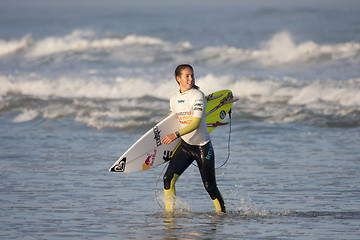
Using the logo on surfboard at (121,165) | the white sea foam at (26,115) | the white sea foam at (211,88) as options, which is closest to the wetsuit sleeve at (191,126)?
the logo on surfboard at (121,165)

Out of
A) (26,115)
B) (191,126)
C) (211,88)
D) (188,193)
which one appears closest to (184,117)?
(191,126)

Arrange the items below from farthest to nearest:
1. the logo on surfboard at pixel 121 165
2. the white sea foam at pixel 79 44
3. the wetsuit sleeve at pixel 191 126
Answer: the white sea foam at pixel 79 44 < the logo on surfboard at pixel 121 165 < the wetsuit sleeve at pixel 191 126

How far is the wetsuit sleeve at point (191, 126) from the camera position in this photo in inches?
251

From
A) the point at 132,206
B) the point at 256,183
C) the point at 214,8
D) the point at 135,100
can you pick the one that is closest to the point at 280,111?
the point at 135,100

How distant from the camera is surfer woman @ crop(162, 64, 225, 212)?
6.46m

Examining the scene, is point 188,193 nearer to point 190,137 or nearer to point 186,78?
point 190,137

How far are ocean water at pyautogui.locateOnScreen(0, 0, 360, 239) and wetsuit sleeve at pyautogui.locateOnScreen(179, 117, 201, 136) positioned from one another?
948 mm

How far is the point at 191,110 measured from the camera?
657 centimetres

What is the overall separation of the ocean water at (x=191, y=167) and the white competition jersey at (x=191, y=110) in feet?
2.79

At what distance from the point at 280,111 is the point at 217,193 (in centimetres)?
1007

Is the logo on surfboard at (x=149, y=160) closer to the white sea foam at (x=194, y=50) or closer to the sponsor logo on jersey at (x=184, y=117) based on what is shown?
the sponsor logo on jersey at (x=184, y=117)

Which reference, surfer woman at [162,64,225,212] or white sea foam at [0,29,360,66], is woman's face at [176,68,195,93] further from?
white sea foam at [0,29,360,66]

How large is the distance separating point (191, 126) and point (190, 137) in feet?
1.07

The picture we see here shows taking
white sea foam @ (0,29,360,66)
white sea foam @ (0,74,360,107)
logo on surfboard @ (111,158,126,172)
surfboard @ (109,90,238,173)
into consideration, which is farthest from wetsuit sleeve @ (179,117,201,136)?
white sea foam @ (0,29,360,66)
